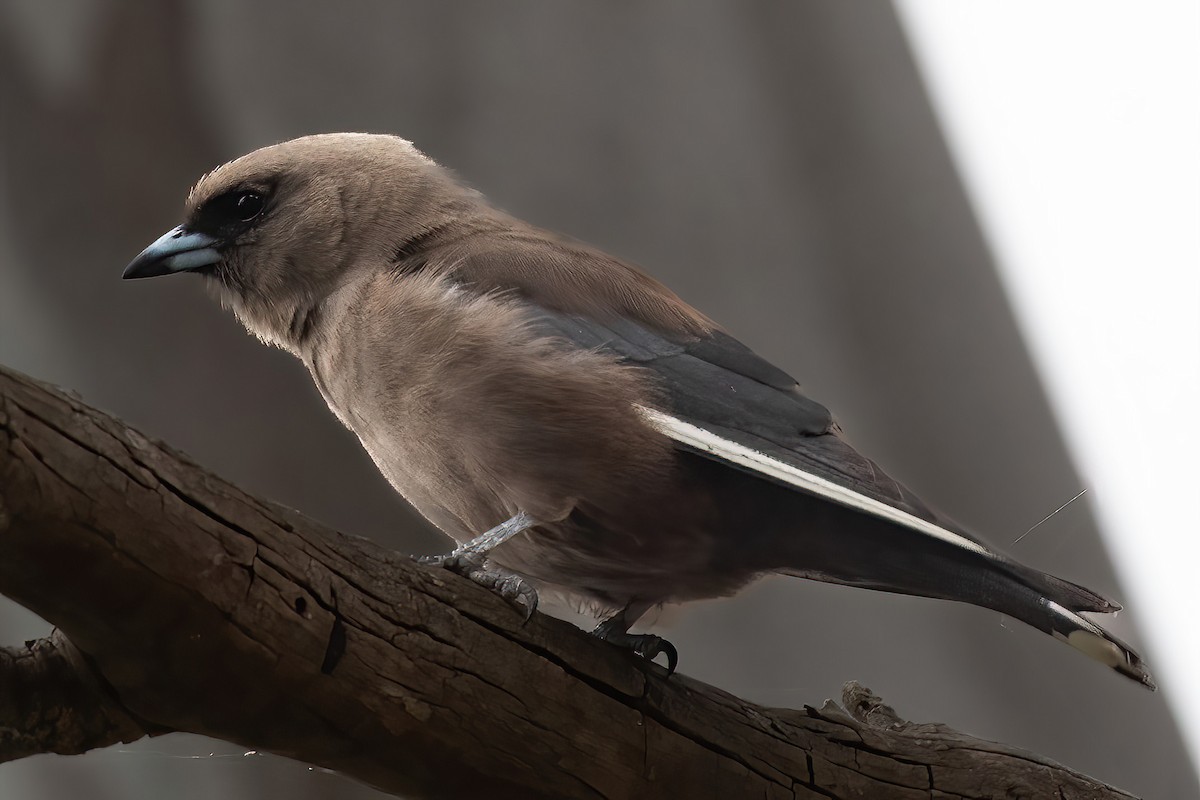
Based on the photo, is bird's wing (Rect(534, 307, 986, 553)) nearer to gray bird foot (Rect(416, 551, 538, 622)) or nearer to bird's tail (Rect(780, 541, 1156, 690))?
bird's tail (Rect(780, 541, 1156, 690))

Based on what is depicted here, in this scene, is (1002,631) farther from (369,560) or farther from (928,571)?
(369,560)

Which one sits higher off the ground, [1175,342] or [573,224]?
[573,224]

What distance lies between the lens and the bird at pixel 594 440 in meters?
1.41

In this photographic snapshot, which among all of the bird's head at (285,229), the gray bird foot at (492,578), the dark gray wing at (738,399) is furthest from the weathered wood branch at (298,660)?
the bird's head at (285,229)

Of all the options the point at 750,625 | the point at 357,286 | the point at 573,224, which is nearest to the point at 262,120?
the point at 573,224

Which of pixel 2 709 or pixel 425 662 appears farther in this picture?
pixel 425 662

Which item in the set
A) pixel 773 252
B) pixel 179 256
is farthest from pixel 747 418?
pixel 773 252

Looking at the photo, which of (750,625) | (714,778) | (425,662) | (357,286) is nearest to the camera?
(425,662)

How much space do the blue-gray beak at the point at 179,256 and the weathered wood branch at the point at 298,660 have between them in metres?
0.67

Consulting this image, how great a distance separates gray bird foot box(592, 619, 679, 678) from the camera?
1.62 m

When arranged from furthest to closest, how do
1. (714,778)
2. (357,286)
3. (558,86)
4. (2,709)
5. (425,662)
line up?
(558,86) → (357,286) → (714,778) → (425,662) → (2,709)

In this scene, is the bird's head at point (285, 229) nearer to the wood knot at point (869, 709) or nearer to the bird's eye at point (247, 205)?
the bird's eye at point (247, 205)

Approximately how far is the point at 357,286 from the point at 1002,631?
1607 mm

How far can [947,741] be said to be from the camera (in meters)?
1.71
